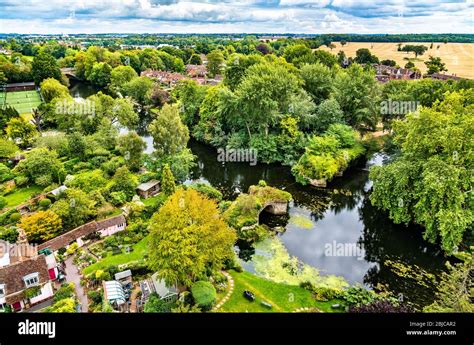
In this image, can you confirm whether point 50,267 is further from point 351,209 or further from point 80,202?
point 351,209

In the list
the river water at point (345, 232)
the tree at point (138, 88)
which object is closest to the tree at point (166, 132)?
the river water at point (345, 232)

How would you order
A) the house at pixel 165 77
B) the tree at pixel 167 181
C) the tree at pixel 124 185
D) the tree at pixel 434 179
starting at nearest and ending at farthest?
the tree at pixel 434 179 → the tree at pixel 167 181 → the tree at pixel 124 185 → the house at pixel 165 77

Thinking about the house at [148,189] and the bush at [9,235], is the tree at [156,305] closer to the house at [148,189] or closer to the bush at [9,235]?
the bush at [9,235]

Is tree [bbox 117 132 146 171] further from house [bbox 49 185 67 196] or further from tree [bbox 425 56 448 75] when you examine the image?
tree [bbox 425 56 448 75]

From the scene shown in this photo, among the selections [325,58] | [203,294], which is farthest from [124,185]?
[325,58]

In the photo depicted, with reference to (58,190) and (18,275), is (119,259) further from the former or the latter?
(58,190)
